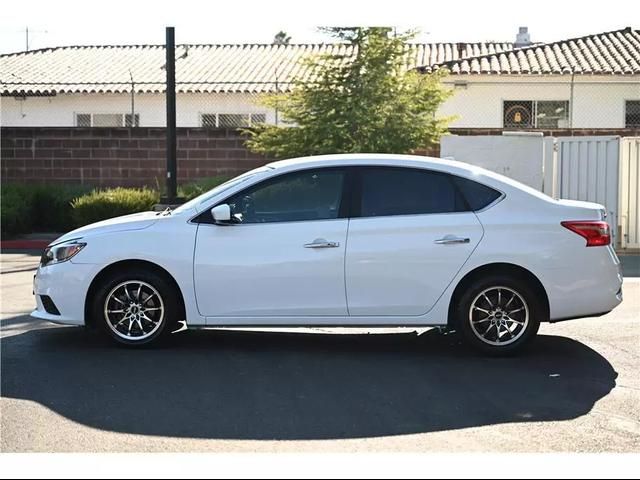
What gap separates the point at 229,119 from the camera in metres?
26.4

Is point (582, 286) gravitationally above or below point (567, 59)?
below

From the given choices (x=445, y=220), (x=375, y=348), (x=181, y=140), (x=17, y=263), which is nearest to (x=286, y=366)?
(x=375, y=348)

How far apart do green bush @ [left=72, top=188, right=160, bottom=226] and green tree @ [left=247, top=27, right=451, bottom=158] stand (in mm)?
2736

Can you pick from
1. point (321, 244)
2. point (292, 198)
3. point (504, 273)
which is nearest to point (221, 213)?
point (292, 198)

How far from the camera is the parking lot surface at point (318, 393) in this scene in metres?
5.88

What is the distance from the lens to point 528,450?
566cm

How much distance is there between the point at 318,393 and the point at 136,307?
2.03 m

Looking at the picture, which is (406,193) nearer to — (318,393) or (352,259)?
(352,259)

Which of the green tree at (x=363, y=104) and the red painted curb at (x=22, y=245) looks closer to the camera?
the red painted curb at (x=22, y=245)

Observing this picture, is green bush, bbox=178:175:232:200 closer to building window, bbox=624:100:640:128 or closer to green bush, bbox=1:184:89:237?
green bush, bbox=1:184:89:237

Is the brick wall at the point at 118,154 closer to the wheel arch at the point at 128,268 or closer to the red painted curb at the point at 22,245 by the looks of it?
the red painted curb at the point at 22,245

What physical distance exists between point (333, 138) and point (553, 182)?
404 cm

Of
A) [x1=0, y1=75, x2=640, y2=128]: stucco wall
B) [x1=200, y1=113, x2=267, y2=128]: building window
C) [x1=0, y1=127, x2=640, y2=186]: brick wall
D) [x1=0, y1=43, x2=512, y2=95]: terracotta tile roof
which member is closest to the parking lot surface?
[x1=0, y1=127, x2=640, y2=186]: brick wall

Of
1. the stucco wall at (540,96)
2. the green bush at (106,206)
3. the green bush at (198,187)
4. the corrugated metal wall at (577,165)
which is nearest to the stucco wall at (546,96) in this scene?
the stucco wall at (540,96)
